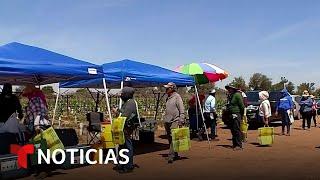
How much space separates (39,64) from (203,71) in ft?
22.9

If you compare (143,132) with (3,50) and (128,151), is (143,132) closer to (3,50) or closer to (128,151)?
(128,151)

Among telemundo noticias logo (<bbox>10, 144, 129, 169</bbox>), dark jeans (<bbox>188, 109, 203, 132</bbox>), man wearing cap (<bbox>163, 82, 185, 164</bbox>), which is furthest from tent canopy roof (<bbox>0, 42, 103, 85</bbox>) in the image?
dark jeans (<bbox>188, 109, 203, 132</bbox>)

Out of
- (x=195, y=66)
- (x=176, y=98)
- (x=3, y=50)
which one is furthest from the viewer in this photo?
(x=195, y=66)

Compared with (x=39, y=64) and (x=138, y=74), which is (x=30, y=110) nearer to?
(x=39, y=64)

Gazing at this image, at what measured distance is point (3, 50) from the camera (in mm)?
9008

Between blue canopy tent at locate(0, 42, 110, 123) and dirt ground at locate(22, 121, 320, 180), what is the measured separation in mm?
2033

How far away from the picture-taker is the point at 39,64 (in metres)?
9.05

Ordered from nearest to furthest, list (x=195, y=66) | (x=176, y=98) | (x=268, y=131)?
(x=176, y=98)
(x=268, y=131)
(x=195, y=66)

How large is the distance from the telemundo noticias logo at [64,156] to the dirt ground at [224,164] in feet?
0.84

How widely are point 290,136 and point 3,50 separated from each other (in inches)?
433

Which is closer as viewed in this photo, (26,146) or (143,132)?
(26,146)

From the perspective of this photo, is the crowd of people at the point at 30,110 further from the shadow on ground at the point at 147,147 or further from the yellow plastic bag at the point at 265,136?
the yellow plastic bag at the point at 265,136

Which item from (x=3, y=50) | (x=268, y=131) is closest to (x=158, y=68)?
(x=268, y=131)

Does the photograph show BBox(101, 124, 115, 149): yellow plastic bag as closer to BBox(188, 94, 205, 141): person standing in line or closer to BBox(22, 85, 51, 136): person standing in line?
BBox(22, 85, 51, 136): person standing in line
